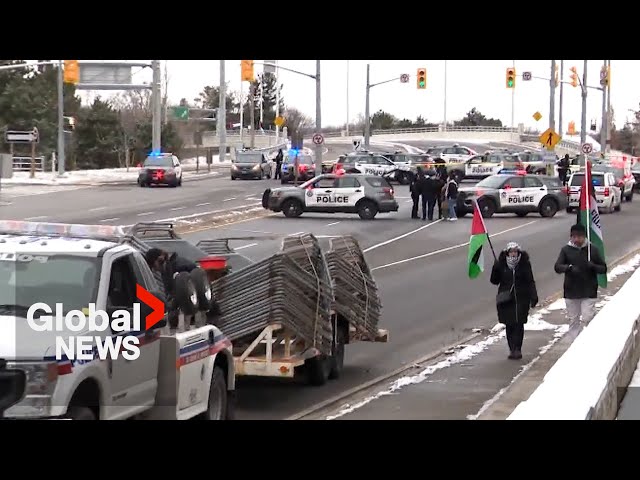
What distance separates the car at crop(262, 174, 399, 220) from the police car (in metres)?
2.89

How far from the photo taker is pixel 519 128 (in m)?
135

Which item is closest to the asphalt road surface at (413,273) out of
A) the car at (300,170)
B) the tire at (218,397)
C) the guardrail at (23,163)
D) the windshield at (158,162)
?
the tire at (218,397)

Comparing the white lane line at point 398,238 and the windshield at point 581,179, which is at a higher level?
the windshield at point 581,179

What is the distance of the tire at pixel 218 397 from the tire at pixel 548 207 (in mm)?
33642

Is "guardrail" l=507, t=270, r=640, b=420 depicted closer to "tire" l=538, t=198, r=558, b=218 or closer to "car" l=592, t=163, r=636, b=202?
"tire" l=538, t=198, r=558, b=218

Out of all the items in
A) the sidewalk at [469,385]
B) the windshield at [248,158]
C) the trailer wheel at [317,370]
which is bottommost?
the sidewalk at [469,385]

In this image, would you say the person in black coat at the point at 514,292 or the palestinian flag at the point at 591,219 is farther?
the palestinian flag at the point at 591,219

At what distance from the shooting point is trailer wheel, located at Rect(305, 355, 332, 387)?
13859 mm

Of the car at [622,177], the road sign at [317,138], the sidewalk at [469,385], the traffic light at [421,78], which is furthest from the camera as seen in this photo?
the traffic light at [421,78]

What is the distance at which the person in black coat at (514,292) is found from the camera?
16.1 meters

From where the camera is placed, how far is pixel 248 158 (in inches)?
2638

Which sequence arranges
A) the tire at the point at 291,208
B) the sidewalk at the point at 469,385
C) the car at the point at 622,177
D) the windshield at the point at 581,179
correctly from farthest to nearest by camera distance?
the car at the point at 622,177
the windshield at the point at 581,179
the tire at the point at 291,208
the sidewalk at the point at 469,385

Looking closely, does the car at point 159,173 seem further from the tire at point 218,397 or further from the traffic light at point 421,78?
the tire at point 218,397
